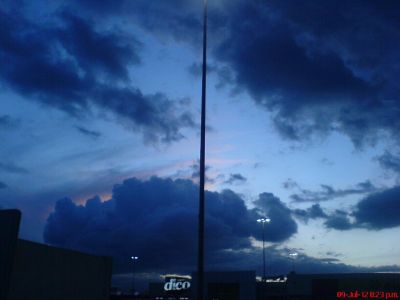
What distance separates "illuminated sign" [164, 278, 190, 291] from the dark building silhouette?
6109 centimetres

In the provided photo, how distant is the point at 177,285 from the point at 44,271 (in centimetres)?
6872

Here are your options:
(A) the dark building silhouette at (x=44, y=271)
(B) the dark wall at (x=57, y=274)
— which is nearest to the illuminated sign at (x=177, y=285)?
(A) the dark building silhouette at (x=44, y=271)

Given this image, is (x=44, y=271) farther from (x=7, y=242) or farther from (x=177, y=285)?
(x=177, y=285)

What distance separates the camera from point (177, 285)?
89688 millimetres

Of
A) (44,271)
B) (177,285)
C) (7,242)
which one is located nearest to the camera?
(7,242)

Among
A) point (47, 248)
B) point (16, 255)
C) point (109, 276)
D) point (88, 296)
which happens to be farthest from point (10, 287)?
point (109, 276)

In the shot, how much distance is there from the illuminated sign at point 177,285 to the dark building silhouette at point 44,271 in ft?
200

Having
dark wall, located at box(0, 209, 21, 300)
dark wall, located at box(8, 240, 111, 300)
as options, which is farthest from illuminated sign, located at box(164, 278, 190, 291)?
dark wall, located at box(0, 209, 21, 300)

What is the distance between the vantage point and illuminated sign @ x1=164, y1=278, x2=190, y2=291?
89.7 m

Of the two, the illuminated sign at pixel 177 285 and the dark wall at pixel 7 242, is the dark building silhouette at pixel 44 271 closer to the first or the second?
the dark wall at pixel 7 242

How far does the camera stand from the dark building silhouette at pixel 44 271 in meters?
19.4

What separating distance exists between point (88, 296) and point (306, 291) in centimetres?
5918

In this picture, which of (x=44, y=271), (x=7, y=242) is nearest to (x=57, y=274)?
(x=44, y=271)

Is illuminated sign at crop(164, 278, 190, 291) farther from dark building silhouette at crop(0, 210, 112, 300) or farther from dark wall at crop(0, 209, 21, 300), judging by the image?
dark wall at crop(0, 209, 21, 300)
